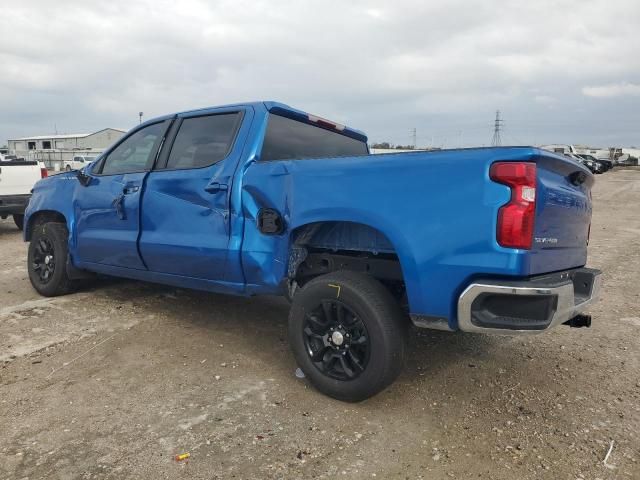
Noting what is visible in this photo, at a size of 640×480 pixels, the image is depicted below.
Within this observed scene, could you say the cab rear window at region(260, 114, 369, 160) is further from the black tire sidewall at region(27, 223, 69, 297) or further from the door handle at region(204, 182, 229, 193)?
the black tire sidewall at region(27, 223, 69, 297)

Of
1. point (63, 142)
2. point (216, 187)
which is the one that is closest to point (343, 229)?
point (216, 187)

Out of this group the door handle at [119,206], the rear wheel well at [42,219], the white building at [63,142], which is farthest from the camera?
the white building at [63,142]

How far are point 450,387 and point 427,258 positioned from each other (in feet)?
3.86

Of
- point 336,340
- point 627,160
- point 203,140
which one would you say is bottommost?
point 336,340

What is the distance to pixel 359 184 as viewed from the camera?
3.09m

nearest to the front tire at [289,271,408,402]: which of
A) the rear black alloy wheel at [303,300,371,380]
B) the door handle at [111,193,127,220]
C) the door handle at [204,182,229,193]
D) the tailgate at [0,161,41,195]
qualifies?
the rear black alloy wheel at [303,300,371,380]

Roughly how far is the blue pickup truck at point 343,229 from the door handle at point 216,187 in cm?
1

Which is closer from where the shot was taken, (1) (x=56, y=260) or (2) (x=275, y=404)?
(2) (x=275, y=404)

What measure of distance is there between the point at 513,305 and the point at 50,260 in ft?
16.0

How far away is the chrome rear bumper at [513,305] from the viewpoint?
2615 millimetres

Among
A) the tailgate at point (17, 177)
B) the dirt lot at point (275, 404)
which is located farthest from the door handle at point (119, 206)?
the tailgate at point (17, 177)

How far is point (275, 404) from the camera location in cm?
323

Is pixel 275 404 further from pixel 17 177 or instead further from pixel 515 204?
pixel 17 177

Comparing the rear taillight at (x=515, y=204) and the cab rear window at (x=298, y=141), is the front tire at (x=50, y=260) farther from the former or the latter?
the rear taillight at (x=515, y=204)
